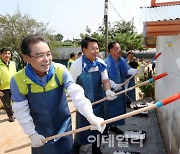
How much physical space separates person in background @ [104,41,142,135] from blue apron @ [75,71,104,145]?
0.94 m

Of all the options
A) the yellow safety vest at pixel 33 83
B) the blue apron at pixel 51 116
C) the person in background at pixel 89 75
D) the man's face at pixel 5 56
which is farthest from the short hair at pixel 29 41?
the man's face at pixel 5 56

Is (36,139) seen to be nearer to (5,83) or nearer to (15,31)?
(5,83)

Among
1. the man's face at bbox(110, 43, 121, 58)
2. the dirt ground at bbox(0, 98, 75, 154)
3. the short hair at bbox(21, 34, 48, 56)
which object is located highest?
the short hair at bbox(21, 34, 48, 56)

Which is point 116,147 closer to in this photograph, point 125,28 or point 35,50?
point 35,50

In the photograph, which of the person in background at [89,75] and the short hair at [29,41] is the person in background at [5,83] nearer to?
the person in background at [89,75]

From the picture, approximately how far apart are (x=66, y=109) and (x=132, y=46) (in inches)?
1249

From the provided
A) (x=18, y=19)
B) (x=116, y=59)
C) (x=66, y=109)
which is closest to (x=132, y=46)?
(x=18, y=19)

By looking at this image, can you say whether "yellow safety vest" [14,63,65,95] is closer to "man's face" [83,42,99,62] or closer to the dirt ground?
"man's face" [83,42,99,62]

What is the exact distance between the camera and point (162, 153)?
4.07 m

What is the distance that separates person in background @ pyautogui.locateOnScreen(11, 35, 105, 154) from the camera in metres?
2.25

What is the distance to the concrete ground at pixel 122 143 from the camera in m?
4.21

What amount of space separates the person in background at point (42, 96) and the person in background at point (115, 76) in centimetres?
222

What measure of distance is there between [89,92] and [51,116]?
3.92ft

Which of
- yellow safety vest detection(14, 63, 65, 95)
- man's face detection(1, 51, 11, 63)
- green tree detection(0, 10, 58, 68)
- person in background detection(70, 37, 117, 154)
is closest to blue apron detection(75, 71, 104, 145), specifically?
person in background detection(70, 37, 117, 154)
